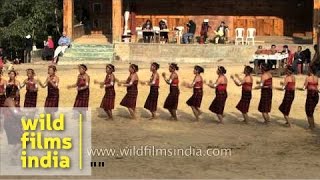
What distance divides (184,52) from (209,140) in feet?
42.5

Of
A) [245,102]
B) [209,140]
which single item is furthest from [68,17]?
[209,140]

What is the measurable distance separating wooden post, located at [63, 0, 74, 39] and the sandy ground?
8061 millimetres

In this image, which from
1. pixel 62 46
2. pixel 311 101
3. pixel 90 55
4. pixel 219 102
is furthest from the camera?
pixel 62 46

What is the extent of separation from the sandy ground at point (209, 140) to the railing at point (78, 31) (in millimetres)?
8592

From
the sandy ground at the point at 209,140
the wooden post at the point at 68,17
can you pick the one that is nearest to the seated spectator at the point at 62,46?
the wooden post at the point at 68,17

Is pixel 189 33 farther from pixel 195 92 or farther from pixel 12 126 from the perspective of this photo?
pixel 12 126

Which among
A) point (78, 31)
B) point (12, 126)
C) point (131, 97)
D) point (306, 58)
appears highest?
point (78, 31)

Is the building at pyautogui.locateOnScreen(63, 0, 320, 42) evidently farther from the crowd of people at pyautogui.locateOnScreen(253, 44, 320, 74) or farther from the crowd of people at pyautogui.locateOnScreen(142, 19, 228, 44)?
the crowd of people at pyautogui.locateOnScreen(253, 44, 320, 74)

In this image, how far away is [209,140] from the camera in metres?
13.3

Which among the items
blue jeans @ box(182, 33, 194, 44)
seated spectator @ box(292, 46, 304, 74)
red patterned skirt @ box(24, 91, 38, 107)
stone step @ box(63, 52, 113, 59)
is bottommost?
red patterned skirt @ box(24, 91, 38, 107)

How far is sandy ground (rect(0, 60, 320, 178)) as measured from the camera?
34.7 ft

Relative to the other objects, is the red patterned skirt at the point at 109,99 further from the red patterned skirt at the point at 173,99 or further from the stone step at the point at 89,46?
the stone step at the point at 89,46

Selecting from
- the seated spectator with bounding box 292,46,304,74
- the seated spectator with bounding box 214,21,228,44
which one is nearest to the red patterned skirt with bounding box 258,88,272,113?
the seated spectator with bounding box 292,46,304,74

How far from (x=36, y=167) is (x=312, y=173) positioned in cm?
468
